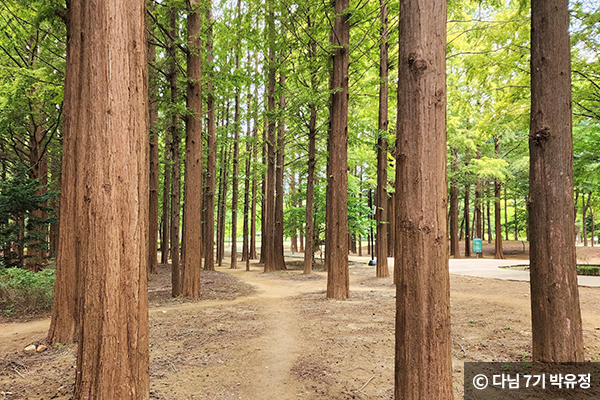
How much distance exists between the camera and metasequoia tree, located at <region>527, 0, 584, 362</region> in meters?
3.87

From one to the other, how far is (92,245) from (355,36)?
41.1ft

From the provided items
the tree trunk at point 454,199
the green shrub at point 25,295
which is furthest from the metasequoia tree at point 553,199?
the tree trunk at point 454,199

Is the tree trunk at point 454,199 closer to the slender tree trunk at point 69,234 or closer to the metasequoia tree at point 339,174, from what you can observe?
the metasequoia tree at point 339,174

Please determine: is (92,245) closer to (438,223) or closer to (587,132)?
(438,223)

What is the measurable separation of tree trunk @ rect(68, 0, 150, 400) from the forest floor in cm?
89

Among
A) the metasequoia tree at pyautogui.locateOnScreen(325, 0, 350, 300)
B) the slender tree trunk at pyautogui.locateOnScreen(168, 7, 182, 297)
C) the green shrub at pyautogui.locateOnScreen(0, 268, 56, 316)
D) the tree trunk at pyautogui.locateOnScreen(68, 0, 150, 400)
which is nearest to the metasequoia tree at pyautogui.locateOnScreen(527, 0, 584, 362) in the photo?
the tree trunk at pyautogui.locateOnScreen(68, 0, 150, 400)

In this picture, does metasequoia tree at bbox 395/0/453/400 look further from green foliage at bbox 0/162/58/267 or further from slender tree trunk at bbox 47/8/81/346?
green foliage at bbox 0/162/58/267

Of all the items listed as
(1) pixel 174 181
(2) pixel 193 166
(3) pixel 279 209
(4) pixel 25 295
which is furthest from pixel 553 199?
(3) pixel 279 209

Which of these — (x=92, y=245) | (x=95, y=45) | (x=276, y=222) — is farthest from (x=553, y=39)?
(x=276, y=222)

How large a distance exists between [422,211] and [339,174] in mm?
6132

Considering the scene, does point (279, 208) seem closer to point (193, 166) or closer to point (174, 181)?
point (174, 181)

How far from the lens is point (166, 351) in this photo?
4957mm

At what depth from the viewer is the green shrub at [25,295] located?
759 centimetres

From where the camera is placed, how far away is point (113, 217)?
2.82 metres
